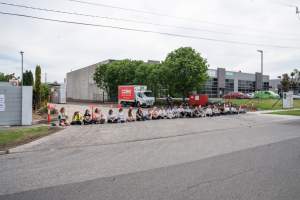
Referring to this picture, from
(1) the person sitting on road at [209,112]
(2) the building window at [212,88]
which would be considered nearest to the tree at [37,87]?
(1) the person sitting on road at [209,112]

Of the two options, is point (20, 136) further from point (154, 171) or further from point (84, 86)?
point (84, 86)

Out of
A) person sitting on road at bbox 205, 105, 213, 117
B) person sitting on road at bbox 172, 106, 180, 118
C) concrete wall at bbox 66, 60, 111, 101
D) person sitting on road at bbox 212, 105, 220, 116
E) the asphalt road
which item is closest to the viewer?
the asphalt road

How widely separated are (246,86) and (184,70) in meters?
46.0

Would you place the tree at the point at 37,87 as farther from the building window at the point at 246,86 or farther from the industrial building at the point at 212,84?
the building window at the point at 246,86

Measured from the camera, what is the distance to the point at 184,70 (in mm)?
35031

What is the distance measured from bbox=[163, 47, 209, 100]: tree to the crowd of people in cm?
908

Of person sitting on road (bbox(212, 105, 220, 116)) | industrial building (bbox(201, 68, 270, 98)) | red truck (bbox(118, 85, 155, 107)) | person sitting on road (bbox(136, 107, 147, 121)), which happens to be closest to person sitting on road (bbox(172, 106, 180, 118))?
person sitting on road (bbox(136, 107, 147, 121))

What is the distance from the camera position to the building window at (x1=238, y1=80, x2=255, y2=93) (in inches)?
2889

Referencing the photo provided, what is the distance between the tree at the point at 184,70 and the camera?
115 feet

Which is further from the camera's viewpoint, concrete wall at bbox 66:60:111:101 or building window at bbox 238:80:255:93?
building window at bbox 238:80:255:93

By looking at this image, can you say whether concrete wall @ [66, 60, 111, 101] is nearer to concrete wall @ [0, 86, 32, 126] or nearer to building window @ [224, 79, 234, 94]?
building window @ [224, 79, 234, 94]

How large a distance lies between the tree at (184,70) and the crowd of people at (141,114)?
9.08m

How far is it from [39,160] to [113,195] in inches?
161

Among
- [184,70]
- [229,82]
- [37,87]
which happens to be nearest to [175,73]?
[184,70]
